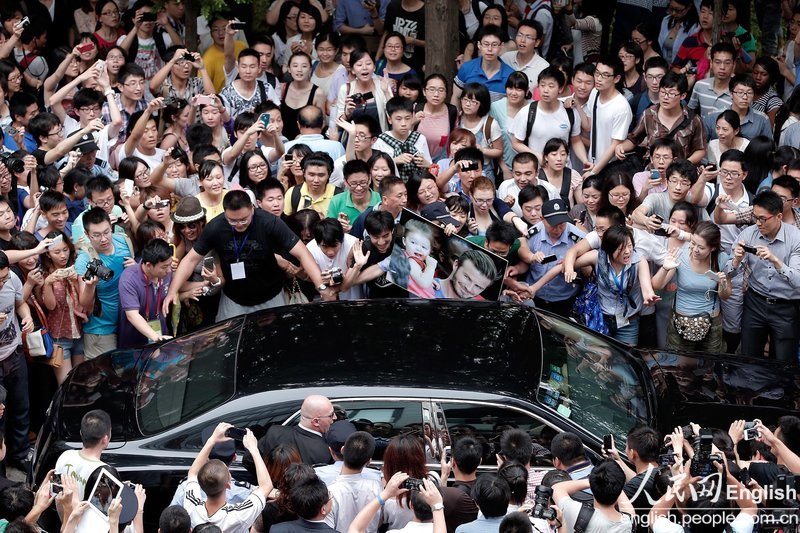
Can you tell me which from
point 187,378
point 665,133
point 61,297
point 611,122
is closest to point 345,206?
point 61,297

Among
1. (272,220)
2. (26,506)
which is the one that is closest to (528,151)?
(272,220)

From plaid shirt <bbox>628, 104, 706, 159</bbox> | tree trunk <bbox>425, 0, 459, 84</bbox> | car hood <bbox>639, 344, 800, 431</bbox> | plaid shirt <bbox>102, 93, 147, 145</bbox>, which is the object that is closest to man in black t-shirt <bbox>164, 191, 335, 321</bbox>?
car hood <bbox>639, 344, 800, 431</bbox>

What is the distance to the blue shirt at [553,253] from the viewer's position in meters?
8.78

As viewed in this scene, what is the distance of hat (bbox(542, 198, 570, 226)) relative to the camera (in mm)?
8742

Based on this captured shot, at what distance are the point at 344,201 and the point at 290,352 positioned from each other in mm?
2655

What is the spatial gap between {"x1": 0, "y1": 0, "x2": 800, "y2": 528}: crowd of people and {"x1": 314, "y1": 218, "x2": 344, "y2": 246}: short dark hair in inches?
0.7

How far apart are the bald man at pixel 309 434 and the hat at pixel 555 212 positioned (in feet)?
10.3

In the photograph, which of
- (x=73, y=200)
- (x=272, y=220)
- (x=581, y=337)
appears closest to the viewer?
(x=581, y=337)

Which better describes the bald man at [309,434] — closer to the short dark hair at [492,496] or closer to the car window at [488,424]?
the car window at [488,424]

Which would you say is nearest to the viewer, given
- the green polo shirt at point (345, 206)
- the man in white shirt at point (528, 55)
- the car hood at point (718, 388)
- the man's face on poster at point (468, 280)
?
the car hood at point (718, 388)

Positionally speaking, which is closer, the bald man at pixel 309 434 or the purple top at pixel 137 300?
the bald man at pixel 309 434

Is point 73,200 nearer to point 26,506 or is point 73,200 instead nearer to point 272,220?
point 272,220

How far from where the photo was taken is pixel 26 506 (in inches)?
216

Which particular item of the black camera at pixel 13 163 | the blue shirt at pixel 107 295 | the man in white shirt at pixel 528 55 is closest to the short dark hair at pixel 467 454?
the blue shirt at pixel 107 295
